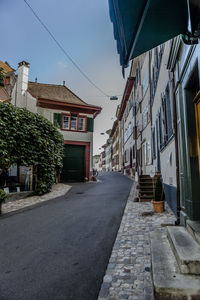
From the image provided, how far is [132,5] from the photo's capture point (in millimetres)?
2166

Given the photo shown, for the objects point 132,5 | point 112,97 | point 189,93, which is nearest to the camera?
point 132,5

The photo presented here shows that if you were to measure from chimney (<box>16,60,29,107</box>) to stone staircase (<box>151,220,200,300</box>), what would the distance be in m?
16.5

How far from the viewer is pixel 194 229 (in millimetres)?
2771

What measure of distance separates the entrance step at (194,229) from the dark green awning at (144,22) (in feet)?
8.74

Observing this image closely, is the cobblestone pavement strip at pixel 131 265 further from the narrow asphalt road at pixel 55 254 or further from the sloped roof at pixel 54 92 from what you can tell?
the sloped roof at pixel 54 92

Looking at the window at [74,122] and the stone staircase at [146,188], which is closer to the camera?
the stone staircase at [146,188]

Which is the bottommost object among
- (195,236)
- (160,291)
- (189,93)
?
(160,291)

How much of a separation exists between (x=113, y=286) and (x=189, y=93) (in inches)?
132

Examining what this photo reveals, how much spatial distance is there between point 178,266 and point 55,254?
6.74ft

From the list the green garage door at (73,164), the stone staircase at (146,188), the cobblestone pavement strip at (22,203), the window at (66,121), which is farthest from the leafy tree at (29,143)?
the window at (66,121)

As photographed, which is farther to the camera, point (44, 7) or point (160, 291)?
point (44, 7)

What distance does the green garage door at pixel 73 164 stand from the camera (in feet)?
50.7

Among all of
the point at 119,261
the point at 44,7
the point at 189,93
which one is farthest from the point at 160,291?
the point at 44,7

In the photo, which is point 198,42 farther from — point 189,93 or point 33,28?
point 33,28
